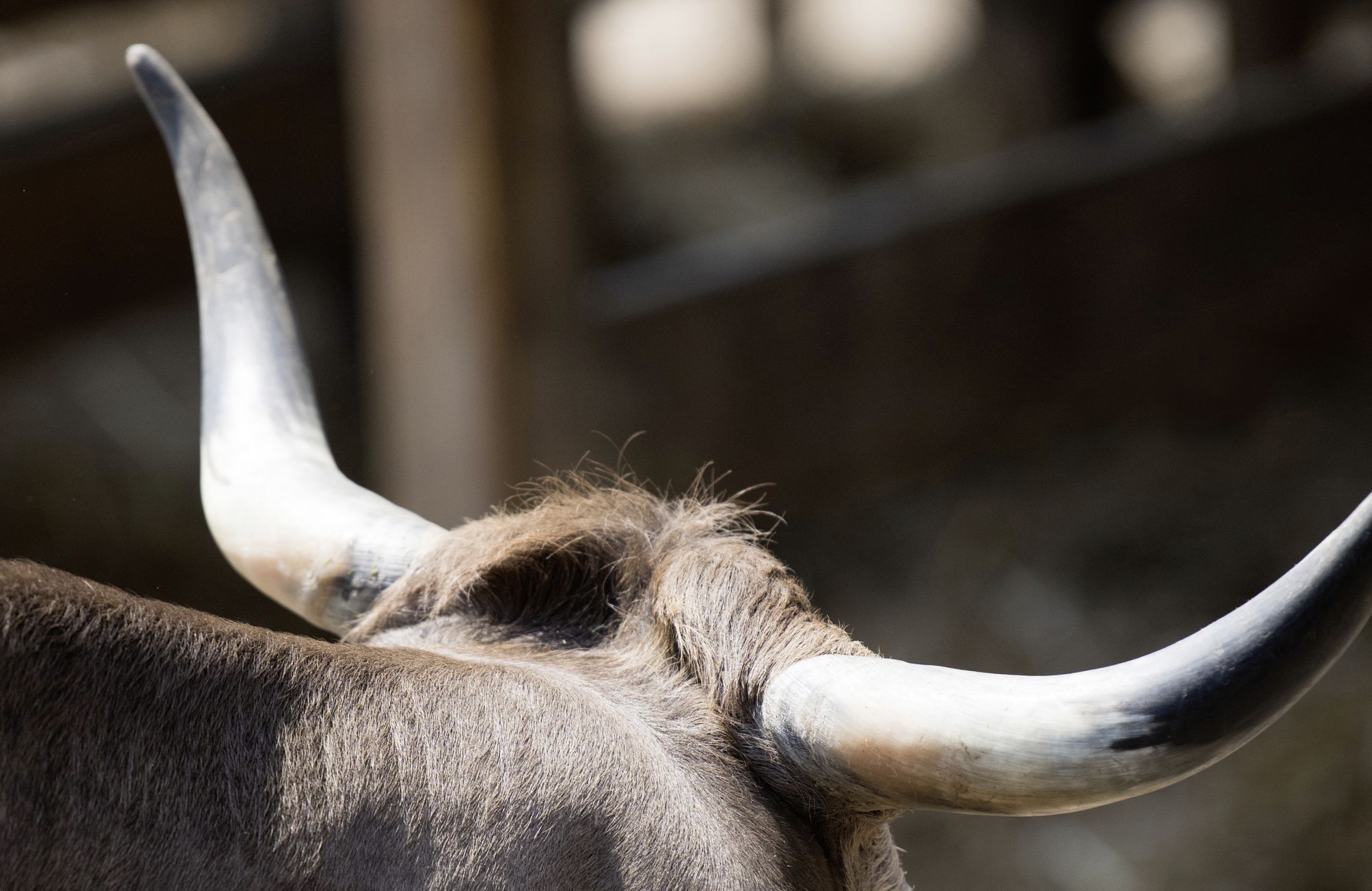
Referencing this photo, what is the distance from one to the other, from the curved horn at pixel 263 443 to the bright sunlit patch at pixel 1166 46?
946 cm

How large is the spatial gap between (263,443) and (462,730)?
0.72 meters

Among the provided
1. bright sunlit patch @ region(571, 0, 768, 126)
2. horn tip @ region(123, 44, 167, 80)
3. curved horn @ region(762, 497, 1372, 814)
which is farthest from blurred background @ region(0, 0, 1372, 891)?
bright sunlit patch @ region(571, 0, 768, 126)

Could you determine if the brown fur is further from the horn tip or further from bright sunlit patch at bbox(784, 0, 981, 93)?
bright sunlit patch at bbox(784, 0, 981, 93)

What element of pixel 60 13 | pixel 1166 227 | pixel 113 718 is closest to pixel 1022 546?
pixel 1166 227

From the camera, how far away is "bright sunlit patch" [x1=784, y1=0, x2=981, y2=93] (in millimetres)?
11367

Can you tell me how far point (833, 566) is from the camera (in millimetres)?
6266

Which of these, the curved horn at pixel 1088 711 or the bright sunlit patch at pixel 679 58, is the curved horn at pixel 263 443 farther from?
the bright sunlit patch at pixel 679 58

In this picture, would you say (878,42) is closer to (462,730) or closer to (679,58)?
(679,58)

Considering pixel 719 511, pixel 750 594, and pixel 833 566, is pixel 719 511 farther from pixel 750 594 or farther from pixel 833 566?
pixel 833 566

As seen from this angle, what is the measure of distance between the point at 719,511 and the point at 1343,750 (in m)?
4.53

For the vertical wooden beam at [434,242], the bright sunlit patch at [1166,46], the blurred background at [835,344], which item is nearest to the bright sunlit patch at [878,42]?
the bright sunlit patch at [1166,46]

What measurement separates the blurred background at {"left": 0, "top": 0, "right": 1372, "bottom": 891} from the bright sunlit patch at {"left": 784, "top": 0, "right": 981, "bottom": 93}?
12.4ft

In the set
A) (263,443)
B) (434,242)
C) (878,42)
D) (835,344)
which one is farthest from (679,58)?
(263,443)

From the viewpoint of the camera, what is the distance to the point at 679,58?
36.8ft
